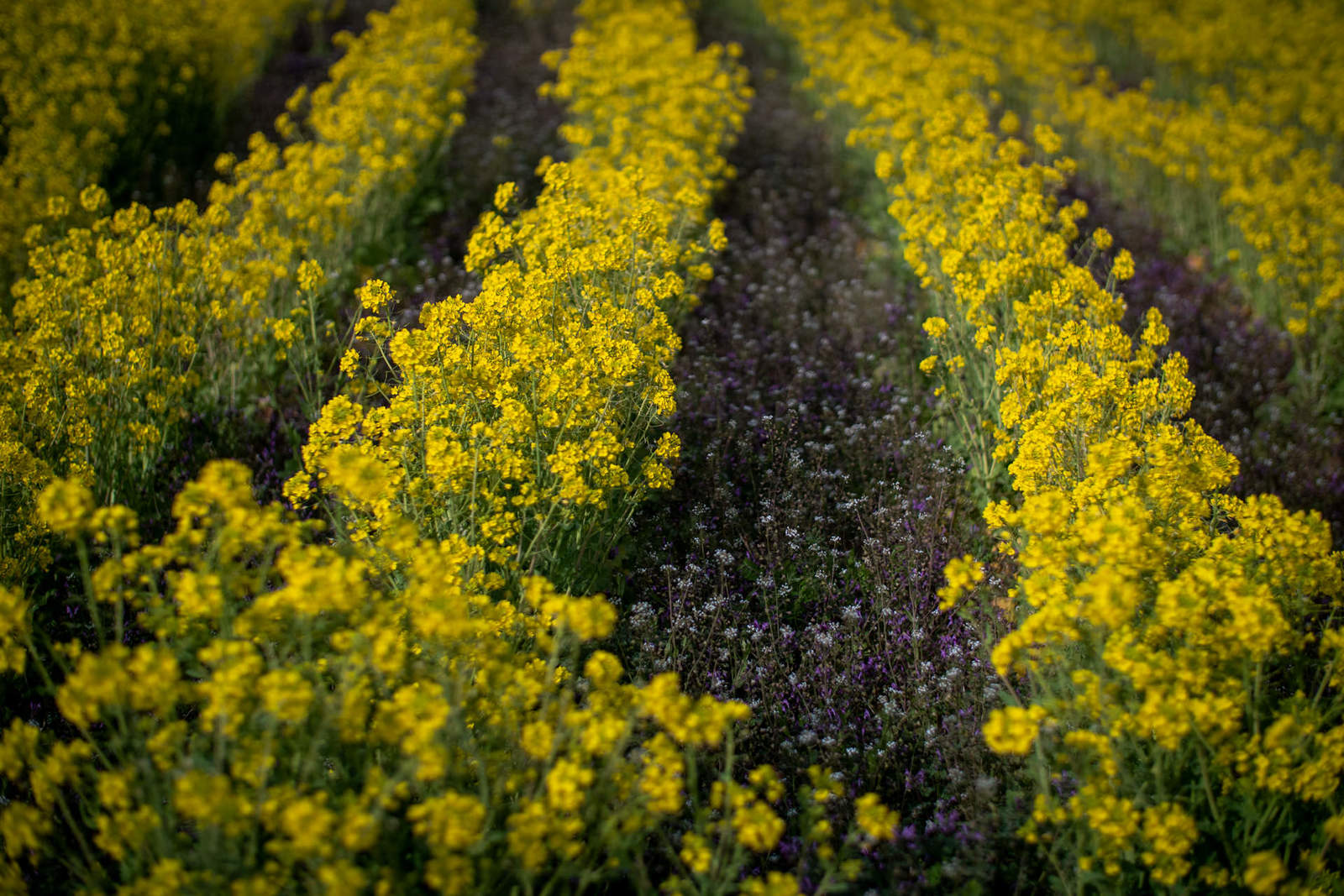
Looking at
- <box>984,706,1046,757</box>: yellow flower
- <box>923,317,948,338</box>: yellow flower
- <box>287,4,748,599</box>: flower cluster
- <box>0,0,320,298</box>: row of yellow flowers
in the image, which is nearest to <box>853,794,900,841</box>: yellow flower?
A: <box>984,706,1046,757</box>: yellow flower

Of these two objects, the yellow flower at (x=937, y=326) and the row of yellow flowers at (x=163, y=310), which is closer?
the row of yellow flowers at (x=163, y=310)

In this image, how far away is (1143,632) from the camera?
3.02 metres

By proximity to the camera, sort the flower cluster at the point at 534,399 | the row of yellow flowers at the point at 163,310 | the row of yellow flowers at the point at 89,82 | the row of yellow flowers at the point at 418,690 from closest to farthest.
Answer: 1. the row of yellow flowers at the point at 418,690
2. the flower cluster at the point at 534,399
3. the row of yellow flowers at the point at 163,310
4. the row of yellow flowers at the point at 89,82

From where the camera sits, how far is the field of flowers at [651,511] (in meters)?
2.42

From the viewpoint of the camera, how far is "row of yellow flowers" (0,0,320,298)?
6234 millimetres

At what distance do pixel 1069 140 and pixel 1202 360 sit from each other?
16.4 feet

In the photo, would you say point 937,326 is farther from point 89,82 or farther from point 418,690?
point 89,82

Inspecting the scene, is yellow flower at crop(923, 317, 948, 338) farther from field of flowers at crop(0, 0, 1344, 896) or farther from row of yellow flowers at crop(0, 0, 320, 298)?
row of yellow flowers at crop(0, 0, 320, 298)

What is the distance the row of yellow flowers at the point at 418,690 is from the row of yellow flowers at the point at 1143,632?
0.77m

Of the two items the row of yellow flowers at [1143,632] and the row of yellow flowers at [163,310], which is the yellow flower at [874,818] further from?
the row of yellow flowers at [163,310]

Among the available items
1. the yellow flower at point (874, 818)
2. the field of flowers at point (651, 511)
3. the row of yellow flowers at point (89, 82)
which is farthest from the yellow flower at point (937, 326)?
the row of yellow flowers at point (89, 82)

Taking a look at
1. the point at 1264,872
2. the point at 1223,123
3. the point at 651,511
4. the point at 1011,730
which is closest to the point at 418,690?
the point at 1011,730

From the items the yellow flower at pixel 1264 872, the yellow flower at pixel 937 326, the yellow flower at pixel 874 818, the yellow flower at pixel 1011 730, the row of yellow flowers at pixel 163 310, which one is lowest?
the row of yellow flowers at pixel 163 310

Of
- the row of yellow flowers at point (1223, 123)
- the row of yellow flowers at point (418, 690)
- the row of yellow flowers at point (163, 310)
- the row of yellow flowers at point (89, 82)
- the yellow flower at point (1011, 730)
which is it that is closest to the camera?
the row of yellow flowers at point (418, 690)
